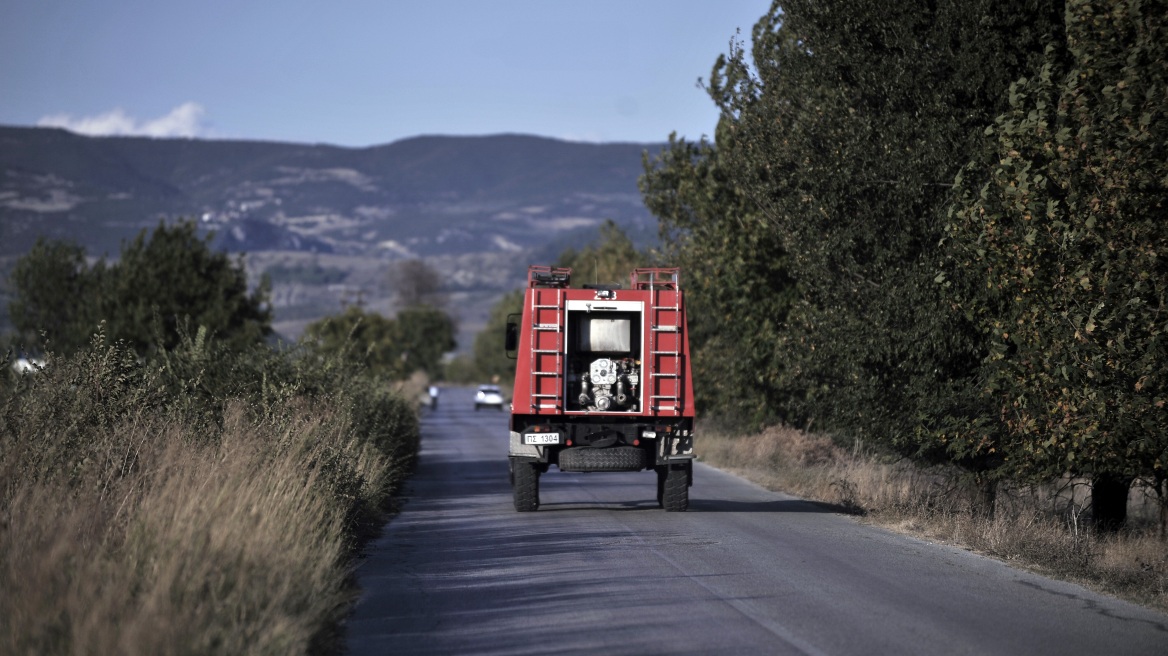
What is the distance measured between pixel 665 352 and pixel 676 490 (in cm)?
193

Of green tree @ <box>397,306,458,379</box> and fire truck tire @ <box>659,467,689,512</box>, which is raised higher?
green tree @ <box>397,306,458,379</box>

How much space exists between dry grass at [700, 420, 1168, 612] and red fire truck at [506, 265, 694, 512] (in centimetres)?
295

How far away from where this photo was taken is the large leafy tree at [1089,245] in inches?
512

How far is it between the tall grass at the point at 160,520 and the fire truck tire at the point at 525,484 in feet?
7.16

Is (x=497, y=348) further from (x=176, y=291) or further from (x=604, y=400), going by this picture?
(x=604, y=400)

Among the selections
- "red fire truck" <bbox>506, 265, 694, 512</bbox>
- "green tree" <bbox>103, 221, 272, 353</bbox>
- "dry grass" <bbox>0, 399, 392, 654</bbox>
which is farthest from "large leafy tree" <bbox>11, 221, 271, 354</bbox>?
"dry grass" <bbox>0, 399, 392, 654</bbox>

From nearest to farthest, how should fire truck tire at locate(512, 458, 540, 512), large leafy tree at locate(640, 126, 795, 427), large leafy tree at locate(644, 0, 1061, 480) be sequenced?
large leafy tree at locate(644, 0, 1061, 480)
fire truck tire at locate(512, 458, 540, 512)
large leafy tree at locate(640, 126, 795, 427)

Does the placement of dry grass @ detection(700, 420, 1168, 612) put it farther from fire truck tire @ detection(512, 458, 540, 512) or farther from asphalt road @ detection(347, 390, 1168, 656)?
fire truck tire @ detection(512, 458, 540, 512)

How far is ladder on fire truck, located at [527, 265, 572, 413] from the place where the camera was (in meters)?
18.4

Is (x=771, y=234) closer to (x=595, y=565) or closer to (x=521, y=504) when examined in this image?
(x=521, y=504)

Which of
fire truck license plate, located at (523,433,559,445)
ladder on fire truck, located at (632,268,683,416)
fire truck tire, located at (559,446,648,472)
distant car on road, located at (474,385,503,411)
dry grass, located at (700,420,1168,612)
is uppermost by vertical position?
ladder on fire truck, located at (632,268,683,416)

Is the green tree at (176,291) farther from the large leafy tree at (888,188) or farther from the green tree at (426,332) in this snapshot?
the green tree at (426,332)

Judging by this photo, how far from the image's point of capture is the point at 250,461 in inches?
474

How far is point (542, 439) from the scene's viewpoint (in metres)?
18.3
